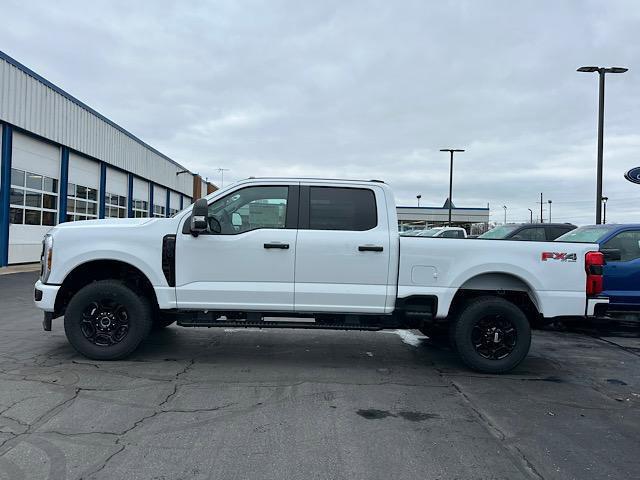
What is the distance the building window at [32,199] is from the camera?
1925cm

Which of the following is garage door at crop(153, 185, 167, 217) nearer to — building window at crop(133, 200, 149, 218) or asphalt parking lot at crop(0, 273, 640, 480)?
building window at crop(133, 200, 149, 218)

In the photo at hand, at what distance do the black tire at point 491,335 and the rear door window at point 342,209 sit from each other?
1.51 m

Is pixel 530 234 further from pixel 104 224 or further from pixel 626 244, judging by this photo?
pixel 104 224

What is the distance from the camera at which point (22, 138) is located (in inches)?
770

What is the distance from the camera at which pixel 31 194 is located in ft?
66.9

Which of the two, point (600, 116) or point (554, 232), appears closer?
point (554, 232)

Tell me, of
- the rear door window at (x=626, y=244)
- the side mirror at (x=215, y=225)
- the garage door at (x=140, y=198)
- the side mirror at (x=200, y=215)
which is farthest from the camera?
the garage door at (x=140, y=198)

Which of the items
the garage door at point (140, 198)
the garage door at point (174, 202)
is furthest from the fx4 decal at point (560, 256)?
the garage door at point (174, 202)

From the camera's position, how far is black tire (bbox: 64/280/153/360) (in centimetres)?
601

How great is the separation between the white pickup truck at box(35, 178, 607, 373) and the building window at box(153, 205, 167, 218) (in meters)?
32.6

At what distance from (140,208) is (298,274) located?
102 ft

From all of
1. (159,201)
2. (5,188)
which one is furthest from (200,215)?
(159,201)

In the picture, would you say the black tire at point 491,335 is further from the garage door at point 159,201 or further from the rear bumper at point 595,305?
the garage door at point 159,201

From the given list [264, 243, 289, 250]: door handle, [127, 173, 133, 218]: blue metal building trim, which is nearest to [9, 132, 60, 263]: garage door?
[127, 173, 133, 218]: blue metal building trim
